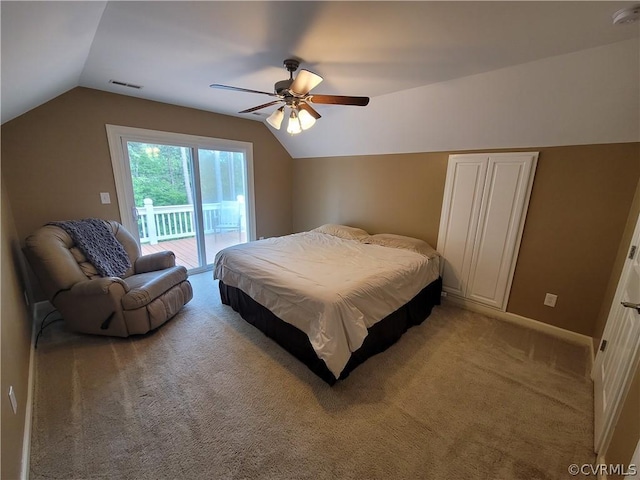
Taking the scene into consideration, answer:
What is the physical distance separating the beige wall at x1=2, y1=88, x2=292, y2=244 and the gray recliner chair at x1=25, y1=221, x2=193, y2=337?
18.6 inches

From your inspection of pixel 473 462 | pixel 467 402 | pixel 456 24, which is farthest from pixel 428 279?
pixel 456 24

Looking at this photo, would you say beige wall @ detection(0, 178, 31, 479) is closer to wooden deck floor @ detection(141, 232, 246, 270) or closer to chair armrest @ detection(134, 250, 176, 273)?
chair armrest @ detection(134, 250, 176, 273)

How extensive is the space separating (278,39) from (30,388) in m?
2.92

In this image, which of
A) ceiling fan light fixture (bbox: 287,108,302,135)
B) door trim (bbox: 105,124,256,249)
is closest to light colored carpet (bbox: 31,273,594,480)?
door trim (bbox: 105,124,256,249)

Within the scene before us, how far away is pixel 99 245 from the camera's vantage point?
2.63 meters

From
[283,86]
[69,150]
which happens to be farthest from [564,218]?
[69,150]

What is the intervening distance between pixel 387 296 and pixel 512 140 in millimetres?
1972

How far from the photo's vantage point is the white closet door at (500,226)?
8.46 ft

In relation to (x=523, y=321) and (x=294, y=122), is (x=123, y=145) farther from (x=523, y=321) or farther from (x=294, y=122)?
(x=523, y=321)

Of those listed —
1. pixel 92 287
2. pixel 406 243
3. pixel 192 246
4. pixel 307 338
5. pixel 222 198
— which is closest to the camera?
pixel 307 338

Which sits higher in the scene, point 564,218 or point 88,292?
point 564,218

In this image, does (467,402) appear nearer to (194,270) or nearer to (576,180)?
(576,180)

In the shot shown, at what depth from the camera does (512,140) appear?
2520 millimetres

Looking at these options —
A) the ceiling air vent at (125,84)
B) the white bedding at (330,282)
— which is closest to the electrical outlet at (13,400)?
the white bedding at (330,282)
